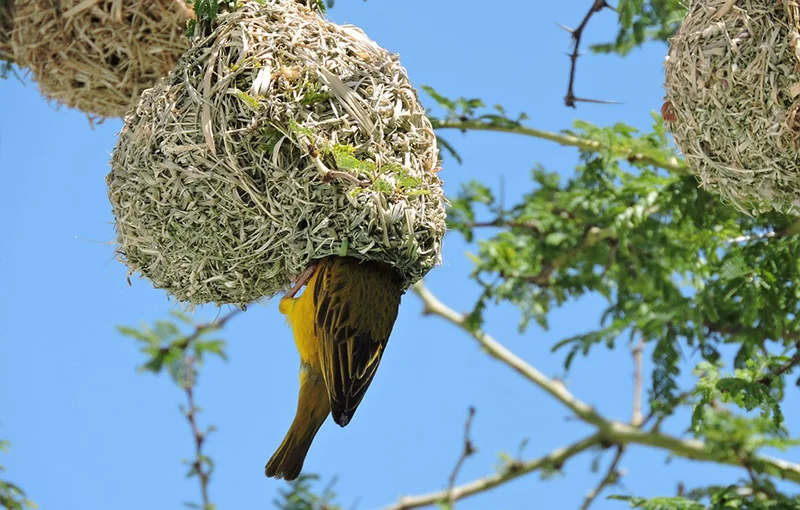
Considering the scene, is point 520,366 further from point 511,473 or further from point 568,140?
point 568,140

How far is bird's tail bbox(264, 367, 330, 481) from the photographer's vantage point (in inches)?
114

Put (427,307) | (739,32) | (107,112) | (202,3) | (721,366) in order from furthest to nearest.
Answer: (427,307)
(721,366)
(107,112)
(202,3)
(739,32)

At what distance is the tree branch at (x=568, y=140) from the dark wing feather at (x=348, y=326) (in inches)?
52.2

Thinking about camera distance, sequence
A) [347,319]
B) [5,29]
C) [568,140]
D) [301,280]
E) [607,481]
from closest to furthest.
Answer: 1. [347,319]
2. [301,280]
3. [5,29]
4. [568,140]
5. [607,481]

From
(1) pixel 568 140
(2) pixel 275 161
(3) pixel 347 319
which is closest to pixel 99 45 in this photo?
(2) pixel 275 161

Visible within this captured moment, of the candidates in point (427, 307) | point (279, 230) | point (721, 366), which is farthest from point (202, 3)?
point (427, 307)

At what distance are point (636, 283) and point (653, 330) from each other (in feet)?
1.23

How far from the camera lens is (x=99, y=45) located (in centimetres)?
341

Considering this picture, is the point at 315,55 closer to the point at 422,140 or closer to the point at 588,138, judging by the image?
the point at 422,140

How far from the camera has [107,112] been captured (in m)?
3.67

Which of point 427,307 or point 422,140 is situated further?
point 427,307

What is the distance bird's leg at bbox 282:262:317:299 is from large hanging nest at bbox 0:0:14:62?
59.3 inches

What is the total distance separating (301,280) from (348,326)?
0.22m

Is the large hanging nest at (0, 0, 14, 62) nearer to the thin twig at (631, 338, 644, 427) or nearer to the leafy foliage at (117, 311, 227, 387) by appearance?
the leafy foliage at (117, 311, 227, 387)
